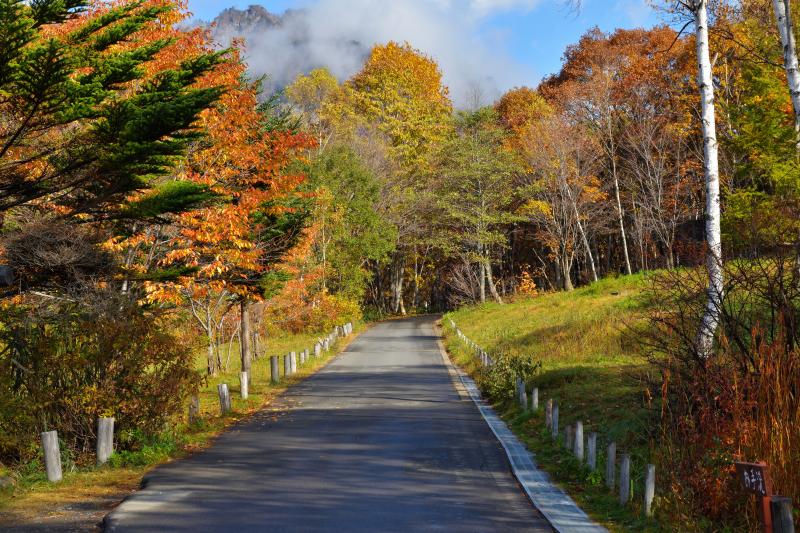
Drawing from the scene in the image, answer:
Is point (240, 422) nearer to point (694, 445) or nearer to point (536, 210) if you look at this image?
point (694, 445)

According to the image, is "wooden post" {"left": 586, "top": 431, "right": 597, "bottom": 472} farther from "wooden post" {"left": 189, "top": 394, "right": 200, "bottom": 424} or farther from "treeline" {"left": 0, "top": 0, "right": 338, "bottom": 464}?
"wooden post" {"left": 189, "top": 394, "right": 200, "bottom": 424}

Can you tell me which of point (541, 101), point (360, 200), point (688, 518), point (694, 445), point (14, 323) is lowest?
point (688, 518)

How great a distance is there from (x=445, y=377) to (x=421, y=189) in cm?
4000

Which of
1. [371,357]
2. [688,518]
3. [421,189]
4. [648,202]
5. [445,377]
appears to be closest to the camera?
[688,518]

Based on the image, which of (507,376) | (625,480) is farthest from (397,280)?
(625,480)

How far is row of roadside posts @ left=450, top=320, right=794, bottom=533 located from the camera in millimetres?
6105

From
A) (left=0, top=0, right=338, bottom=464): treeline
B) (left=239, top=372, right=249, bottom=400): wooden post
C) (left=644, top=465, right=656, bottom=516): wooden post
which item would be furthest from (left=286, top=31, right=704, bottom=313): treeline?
(left=644, top=465, right=656, bottom=516): wooden post

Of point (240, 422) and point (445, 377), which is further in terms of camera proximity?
point (445, 377)

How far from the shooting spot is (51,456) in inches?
448

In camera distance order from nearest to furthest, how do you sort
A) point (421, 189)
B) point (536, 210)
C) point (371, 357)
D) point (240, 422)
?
point (240, 422)
point (371, 357)
point (536, 210)
point (421, 189)

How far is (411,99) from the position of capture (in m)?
66.3

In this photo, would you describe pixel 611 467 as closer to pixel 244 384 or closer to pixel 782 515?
pixel 782 515

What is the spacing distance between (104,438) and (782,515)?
10.3 m

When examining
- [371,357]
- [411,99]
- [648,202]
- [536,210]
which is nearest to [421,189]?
[411,99]
